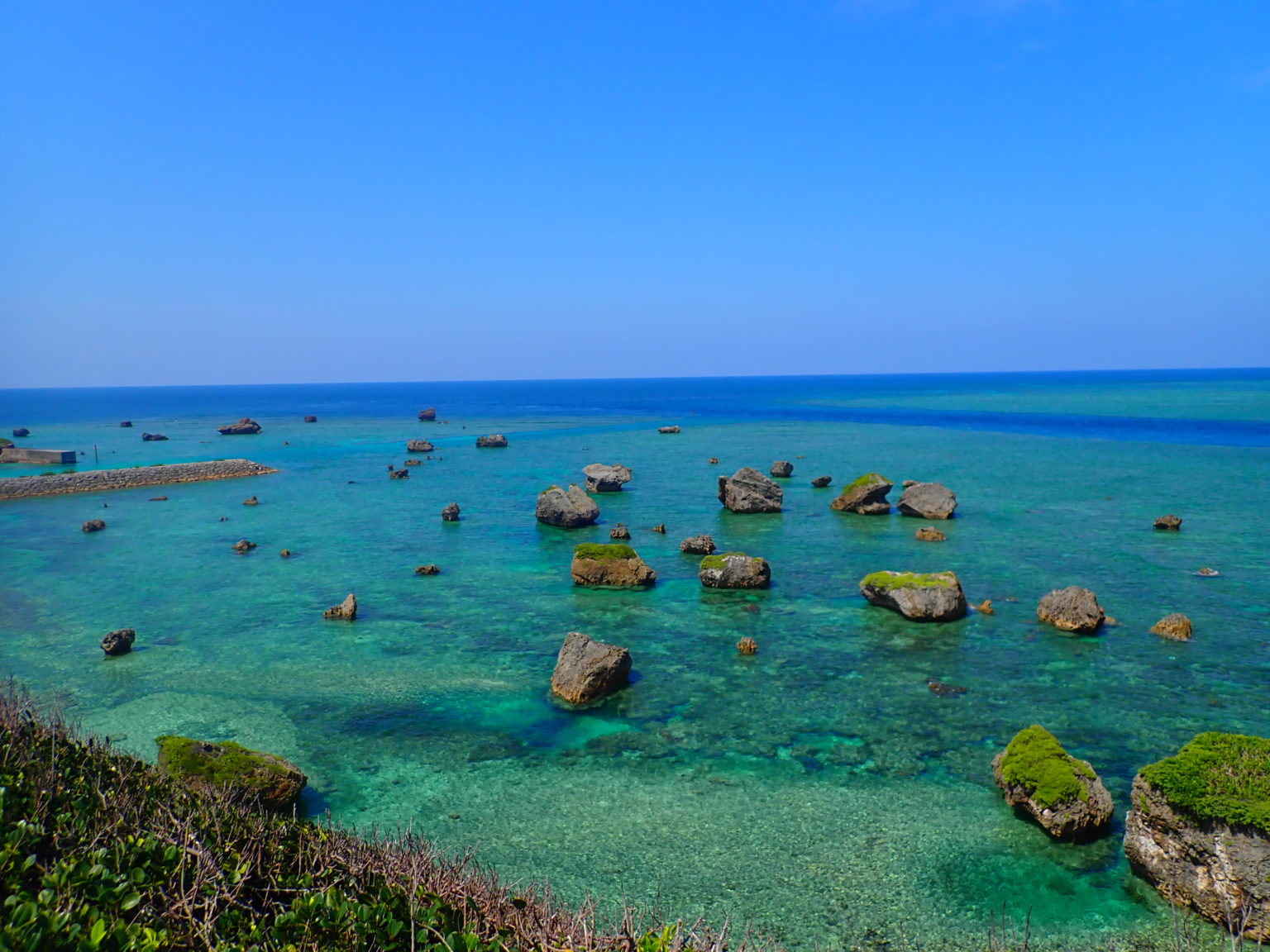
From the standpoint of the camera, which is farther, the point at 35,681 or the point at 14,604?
the point at 14,604

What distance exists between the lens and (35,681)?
79.5ft

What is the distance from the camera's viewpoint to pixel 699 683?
24000 millimetres

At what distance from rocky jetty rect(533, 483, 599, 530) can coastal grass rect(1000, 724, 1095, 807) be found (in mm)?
33046

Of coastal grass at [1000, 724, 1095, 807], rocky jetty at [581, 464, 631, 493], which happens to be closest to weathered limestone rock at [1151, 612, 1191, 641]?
coastal grass at [1000, 724, 1095, 807]

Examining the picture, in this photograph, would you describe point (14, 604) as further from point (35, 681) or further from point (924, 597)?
point (924, 597)

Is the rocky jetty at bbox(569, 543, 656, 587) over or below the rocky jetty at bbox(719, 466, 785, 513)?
below

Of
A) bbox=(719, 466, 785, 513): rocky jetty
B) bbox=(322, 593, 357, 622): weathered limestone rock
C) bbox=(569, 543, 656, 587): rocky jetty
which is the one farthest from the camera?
bbox=(719, 466, 785, 513): rocky jetty

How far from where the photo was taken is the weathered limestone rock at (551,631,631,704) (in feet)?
74.4

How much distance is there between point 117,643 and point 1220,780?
30.6 meters

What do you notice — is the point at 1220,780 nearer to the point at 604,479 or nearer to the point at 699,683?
the point at 699,683

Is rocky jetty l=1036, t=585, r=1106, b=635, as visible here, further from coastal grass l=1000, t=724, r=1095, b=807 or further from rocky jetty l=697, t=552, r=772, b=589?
coastal grass l=1000, t=724, r=1095, b=807

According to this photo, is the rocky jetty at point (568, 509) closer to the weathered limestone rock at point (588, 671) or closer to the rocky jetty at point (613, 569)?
the rocky jetty at point (613, 569)

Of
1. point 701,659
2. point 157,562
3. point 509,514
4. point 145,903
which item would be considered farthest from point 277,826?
point 509,514

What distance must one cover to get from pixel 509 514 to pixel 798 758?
1464 inches
